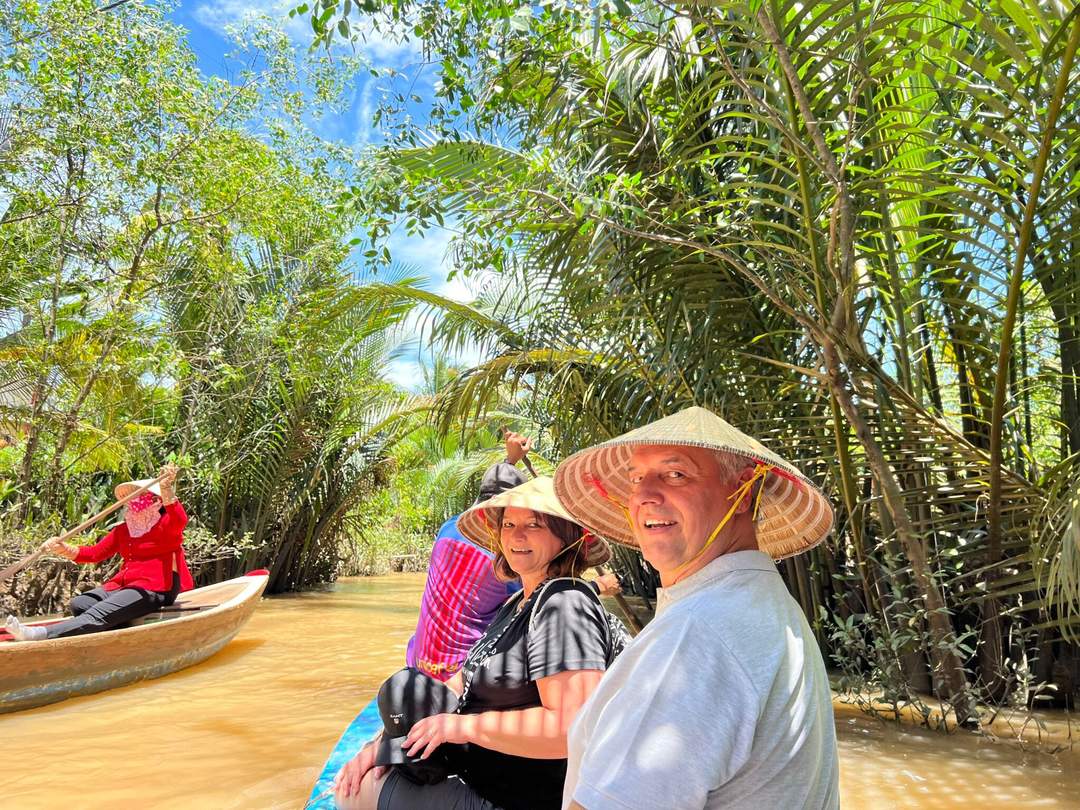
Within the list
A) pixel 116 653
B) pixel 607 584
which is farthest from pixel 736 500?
pixel 116 653

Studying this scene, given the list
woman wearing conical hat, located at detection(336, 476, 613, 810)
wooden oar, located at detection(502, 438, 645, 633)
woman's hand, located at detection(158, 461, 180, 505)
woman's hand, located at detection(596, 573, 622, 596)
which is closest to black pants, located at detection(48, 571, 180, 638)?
woman's hand, located at detection(158, 461, 180, 505)

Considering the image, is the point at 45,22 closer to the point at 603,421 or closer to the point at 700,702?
the point at 603,421

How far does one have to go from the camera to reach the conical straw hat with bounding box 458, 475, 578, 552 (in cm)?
240

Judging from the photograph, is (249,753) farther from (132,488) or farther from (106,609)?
(132,488)

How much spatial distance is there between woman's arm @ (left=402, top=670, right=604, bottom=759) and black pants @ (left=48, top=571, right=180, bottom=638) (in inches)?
211

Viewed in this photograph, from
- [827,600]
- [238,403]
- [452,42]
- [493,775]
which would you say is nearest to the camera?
[493,775]

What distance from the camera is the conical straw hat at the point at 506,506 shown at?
2403 millimetres

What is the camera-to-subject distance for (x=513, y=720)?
1928 millimetres

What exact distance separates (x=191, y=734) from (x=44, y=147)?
539 cm

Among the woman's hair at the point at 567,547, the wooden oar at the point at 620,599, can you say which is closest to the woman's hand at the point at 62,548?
the wooden oar at the point at 620,599

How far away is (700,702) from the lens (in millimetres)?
1021

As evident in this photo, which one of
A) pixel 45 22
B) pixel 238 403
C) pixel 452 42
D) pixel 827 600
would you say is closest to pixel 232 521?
pixel 238 403

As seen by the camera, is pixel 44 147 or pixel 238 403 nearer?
pixel 44 147

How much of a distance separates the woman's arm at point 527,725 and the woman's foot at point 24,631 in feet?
16.4
